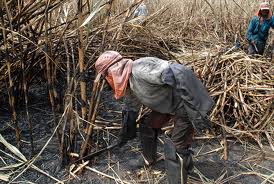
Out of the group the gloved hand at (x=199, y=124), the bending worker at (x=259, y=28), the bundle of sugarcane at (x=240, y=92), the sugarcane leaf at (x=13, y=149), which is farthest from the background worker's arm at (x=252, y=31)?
the sugarcane leaf at (x=13, y=149)

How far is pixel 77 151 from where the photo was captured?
2959 millimetres

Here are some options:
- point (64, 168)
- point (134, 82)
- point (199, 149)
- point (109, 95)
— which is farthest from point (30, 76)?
point (199, 149)

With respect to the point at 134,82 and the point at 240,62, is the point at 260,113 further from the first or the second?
the point at 134,82

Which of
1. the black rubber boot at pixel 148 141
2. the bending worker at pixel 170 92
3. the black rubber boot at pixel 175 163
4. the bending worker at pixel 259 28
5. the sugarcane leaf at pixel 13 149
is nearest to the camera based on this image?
the bending worker at pixel 170 92

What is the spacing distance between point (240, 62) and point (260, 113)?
0.80 meters

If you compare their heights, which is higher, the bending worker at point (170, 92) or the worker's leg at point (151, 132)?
the bending worker at point (170, 92)

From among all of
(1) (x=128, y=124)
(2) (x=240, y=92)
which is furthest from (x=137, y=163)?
(2) (x=240, y=92)

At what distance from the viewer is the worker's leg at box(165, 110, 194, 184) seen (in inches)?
92.6

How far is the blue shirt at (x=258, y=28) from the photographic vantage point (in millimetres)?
6098

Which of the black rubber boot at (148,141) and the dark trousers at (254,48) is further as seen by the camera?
the dark trousers at (254,48)

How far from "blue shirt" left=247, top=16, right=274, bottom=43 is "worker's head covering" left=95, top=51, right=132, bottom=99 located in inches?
176

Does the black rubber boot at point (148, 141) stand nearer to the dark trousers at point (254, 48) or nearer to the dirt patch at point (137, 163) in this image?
the dirt patch at point (137, 163)

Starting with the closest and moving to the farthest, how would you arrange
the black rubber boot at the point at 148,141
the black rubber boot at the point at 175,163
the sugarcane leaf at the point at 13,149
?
1. the black rubber boot at the point at 175,163
2. the sugarcane leaf at the point at 13,149
3. the black rubber boot at the point at 148,141

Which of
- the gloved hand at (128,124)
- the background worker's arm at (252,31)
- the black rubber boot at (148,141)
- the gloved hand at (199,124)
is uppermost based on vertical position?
the background worker's arm at (252,31)
